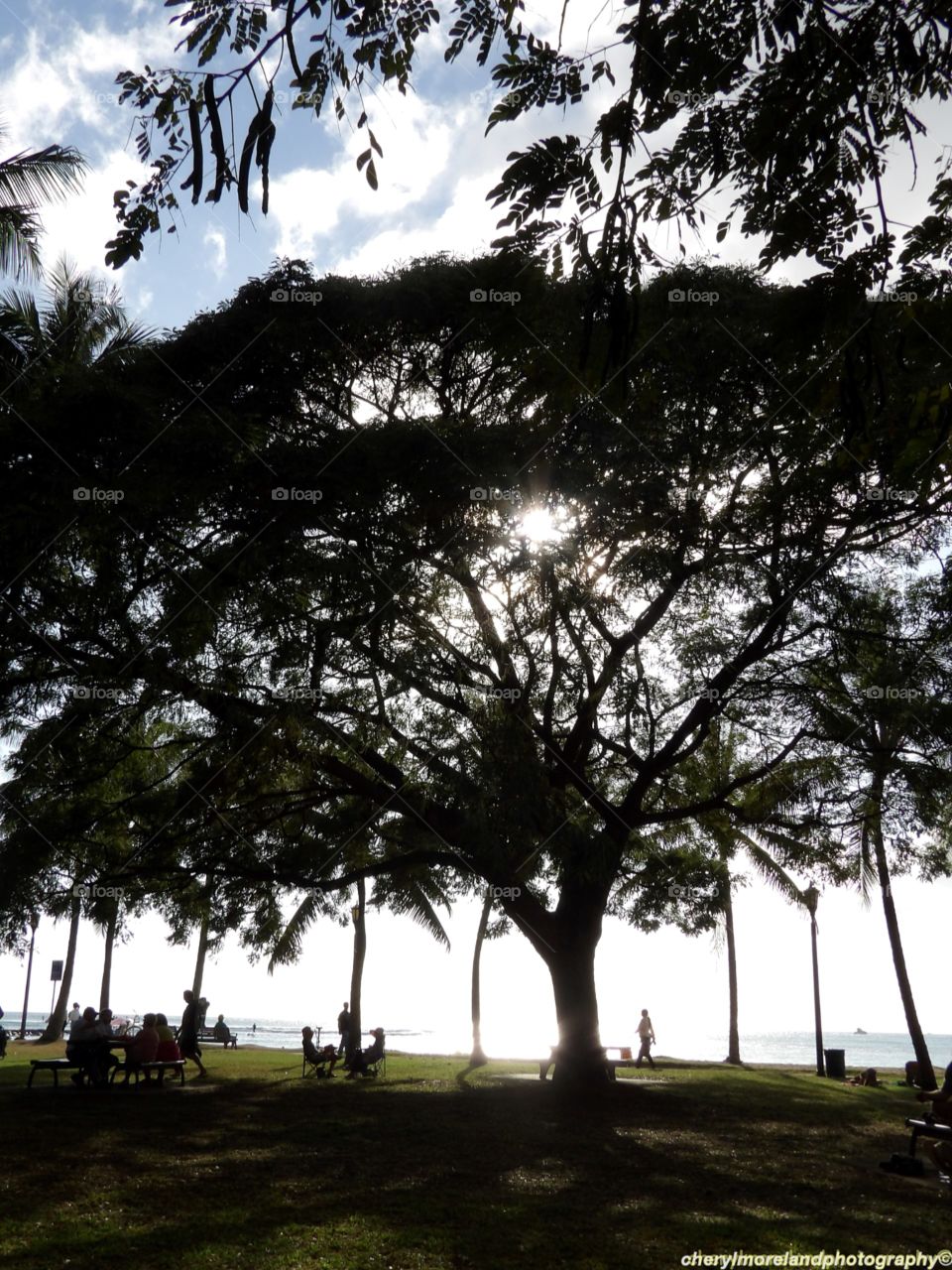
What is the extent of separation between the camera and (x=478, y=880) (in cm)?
1587

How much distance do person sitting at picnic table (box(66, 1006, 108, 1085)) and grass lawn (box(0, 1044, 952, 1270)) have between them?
1.72ft

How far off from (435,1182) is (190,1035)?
11948 mm

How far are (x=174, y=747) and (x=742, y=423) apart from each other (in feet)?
28.8

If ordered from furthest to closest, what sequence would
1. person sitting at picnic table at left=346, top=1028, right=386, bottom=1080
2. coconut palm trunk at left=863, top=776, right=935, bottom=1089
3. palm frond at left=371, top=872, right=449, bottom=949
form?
coconut palm trunk at left=863, top=776, right=935, bottom=1089 → person sitting at picnic table at left=346, top=1028, right=386, bottom=1080 → palm frond at left=371, top=872, right=449, bottom=949

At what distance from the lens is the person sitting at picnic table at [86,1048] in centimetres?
1468

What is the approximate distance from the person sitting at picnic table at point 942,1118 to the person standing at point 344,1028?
15155mm

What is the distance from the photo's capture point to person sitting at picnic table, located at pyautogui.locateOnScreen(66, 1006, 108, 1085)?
14.7 metres

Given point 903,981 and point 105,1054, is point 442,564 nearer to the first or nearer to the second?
point 105,1054

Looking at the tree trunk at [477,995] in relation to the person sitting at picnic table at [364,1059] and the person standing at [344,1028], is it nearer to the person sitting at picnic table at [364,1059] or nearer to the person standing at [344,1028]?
the person standing at [344,1028]

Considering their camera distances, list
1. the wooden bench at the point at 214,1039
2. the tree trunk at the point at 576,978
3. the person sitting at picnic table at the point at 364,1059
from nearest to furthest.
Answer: the tree trunk at the point at 576,978, the person sitting at picnic table at the point at 364,1059, the wooden bench at the point at 214,1039

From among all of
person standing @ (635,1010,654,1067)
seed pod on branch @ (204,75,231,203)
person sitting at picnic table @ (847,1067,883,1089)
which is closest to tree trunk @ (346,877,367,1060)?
person standing @ (635,1010,654,1067)

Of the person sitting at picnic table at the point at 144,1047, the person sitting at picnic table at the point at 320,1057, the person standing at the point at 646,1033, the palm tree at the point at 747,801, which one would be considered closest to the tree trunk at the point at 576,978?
the palm tree at the point at 747,801

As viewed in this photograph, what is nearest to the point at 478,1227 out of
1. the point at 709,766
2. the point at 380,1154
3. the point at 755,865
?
the point at 380,1154

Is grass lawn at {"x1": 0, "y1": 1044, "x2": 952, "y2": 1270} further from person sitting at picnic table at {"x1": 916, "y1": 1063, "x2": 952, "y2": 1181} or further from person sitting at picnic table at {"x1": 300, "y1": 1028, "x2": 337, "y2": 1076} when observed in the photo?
person sitting at picnic table at {"x1": 300, "y1": 1028, "x2": 337, "y2": 1076}
